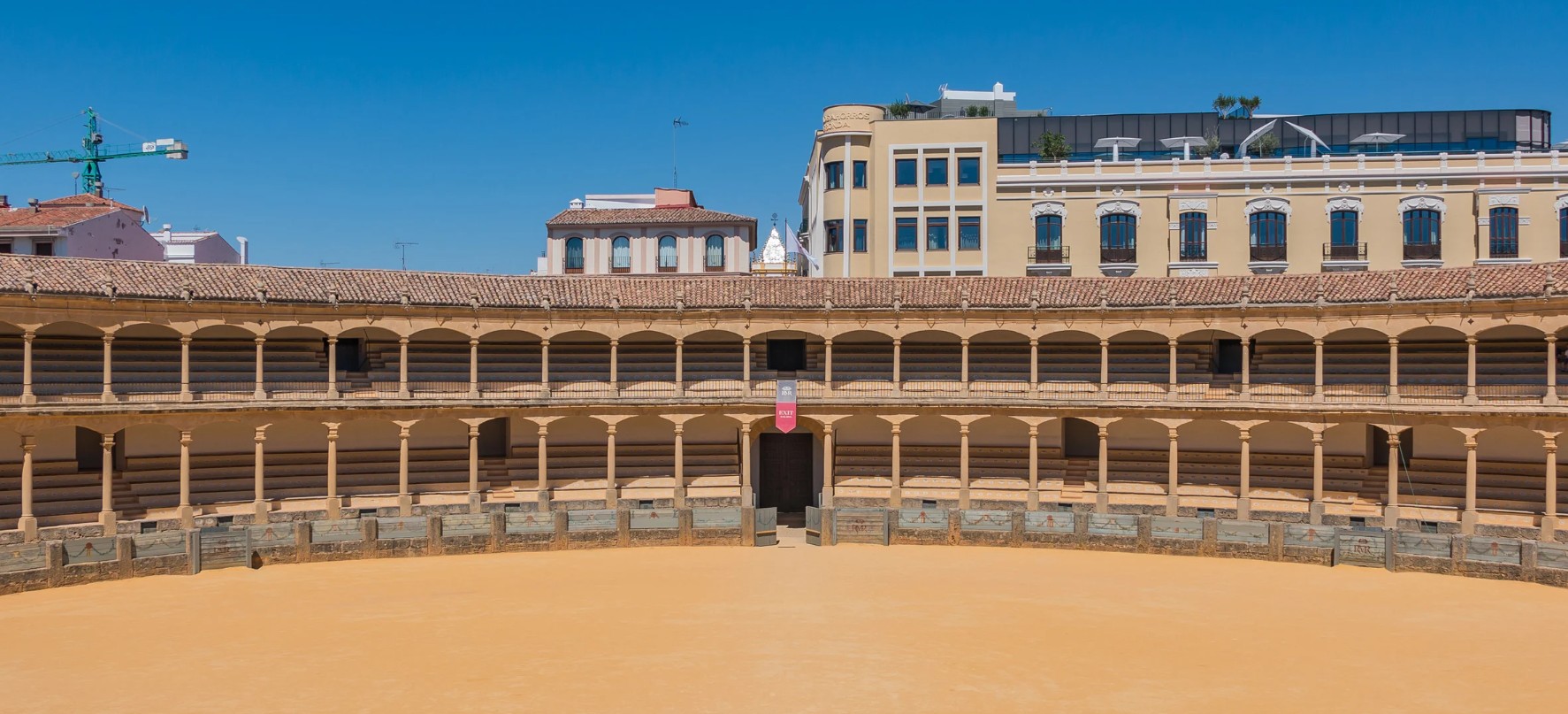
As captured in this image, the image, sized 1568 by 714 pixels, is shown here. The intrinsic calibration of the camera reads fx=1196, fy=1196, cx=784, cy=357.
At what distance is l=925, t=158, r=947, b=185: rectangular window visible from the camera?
2185 inches

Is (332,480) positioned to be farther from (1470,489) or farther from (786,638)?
(1470,489)

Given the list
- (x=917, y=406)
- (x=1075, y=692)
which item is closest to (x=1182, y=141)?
(x=917, y=406)

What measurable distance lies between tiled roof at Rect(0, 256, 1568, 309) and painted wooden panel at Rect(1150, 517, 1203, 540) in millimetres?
9631

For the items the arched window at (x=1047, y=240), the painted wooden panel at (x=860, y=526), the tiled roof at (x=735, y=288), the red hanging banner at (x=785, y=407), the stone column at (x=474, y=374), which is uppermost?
the arched window at (x=1047, y=240)

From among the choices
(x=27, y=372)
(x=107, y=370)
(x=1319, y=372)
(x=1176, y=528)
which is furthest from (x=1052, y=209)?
(x=27, y=372)

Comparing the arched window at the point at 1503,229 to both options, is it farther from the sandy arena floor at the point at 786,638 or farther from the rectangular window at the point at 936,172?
the sandy arena floor at the point at 786,638

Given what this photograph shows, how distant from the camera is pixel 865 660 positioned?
24.7 meters

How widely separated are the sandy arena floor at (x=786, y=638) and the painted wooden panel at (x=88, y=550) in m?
0.98

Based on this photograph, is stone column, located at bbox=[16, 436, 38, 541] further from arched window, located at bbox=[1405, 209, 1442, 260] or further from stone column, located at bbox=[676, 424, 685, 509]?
arched window, located at bbox=[1405, 209, 1442, 260]

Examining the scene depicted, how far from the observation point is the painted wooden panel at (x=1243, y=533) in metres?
37.0

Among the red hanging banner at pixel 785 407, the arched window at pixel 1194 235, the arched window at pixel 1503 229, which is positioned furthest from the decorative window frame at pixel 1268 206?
the red hanging banner at pixel 785 407

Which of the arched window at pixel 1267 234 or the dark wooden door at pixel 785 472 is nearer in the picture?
the dark wooden door at pixel 785 472

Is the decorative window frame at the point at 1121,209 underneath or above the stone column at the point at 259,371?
above

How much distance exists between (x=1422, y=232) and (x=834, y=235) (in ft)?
84.8
